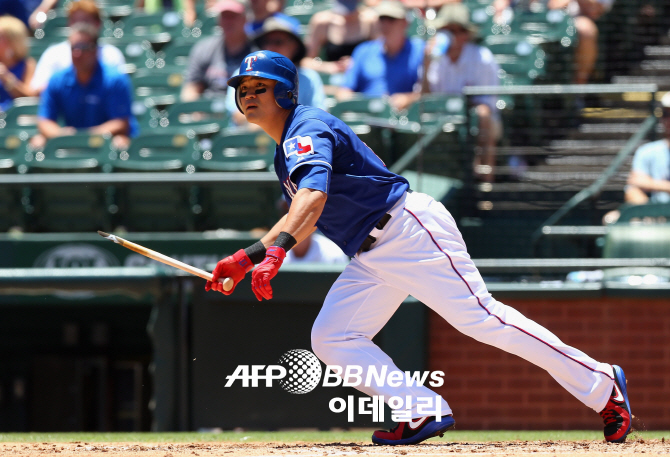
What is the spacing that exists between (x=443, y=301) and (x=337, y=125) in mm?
810

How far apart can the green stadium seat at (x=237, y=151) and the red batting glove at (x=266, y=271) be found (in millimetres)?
3141

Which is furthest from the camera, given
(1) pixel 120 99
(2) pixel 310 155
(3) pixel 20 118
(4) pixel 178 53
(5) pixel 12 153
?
(4) pixel 178 53

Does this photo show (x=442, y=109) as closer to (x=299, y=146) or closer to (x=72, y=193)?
(x=72, y=193)

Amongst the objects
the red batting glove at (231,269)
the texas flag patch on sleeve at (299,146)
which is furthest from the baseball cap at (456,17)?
the red batting glove at (231,269)

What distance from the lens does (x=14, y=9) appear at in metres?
10.0

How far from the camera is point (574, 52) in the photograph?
7.26 metres

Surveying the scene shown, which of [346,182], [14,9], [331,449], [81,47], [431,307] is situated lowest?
[331,449]

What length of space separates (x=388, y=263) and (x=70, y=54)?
4839 millimetres

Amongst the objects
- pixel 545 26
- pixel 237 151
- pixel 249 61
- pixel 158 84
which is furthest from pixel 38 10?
pixel 249 61

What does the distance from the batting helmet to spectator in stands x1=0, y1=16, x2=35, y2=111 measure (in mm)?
4926

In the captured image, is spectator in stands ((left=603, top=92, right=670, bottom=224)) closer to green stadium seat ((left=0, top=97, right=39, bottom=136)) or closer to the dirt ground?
the dirt ground

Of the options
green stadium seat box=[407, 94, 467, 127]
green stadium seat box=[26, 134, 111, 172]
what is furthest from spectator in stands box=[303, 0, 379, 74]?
green stadium seat box=[26, 134, 111, 172]

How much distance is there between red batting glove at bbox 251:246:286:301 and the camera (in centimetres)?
331

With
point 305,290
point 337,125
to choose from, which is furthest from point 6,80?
point 337,125
